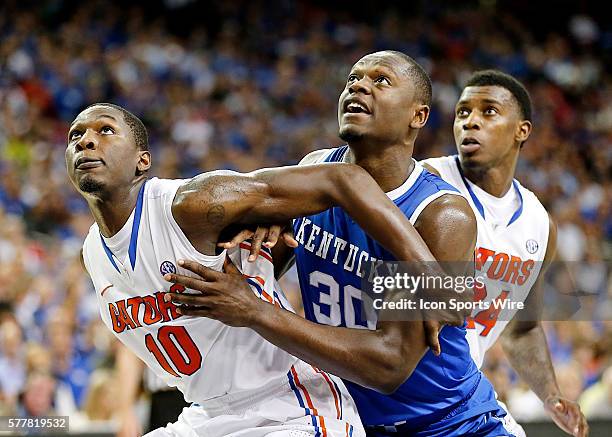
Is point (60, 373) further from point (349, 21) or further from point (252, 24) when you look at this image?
point (349, 21)

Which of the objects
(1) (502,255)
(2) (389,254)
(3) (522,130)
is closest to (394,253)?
(2) (389,254)

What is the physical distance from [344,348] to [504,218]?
1.63m

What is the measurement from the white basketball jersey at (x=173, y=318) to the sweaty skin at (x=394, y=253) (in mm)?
168

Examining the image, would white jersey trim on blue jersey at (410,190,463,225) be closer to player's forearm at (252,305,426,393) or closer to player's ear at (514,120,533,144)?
player's forearm at (252,305,426,393)

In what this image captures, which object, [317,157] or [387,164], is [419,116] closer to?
[387,164]

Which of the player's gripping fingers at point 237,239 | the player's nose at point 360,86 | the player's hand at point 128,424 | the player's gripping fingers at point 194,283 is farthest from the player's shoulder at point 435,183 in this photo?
the player's hand at point 128,424

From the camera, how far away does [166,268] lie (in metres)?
3.15

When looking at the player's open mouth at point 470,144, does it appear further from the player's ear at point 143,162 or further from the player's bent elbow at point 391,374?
the player's ear at point 143,162

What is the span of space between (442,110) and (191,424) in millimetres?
9401

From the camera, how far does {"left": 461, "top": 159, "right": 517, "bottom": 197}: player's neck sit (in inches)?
173

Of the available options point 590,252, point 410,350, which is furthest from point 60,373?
point 590,252

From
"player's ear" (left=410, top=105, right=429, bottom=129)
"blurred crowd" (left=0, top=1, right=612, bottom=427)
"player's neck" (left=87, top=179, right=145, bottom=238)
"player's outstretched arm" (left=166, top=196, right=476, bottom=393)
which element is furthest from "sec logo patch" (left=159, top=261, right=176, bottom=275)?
→ "blurred crowd" (left=0, top=1, right=612, bottom=427)

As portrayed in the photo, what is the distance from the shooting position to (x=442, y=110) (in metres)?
12.2

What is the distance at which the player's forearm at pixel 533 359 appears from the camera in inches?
169
